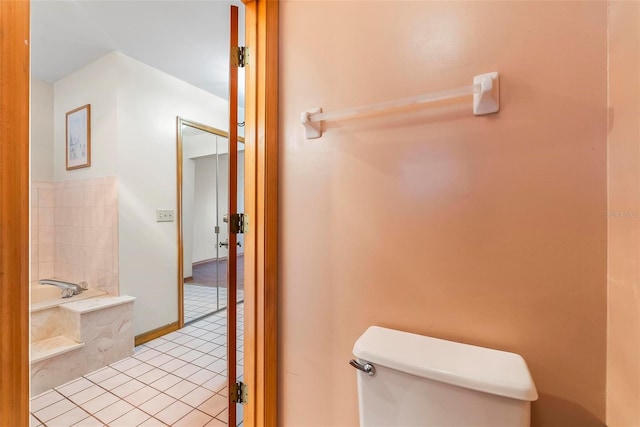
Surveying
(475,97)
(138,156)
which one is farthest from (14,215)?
(138,156)

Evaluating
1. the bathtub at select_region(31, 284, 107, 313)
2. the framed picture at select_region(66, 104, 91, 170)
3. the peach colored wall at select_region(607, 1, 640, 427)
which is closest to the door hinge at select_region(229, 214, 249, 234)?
the peach colored wall at select_region(607, 1, 640, 427)

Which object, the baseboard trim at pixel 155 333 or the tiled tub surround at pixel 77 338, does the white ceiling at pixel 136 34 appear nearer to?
the tiled tub surround at pixel 77 338

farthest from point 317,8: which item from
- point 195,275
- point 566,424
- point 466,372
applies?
point 195,275

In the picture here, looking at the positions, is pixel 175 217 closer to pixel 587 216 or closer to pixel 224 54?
pixel 224 54

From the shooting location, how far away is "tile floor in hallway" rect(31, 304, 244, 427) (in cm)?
149

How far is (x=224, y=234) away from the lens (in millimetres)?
3201

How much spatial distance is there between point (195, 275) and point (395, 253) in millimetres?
3018

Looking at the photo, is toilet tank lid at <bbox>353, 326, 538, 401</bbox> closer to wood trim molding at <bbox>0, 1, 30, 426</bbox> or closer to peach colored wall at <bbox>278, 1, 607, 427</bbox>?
peach colored wall at <bbox>278, 1, 607, 427</bbox>

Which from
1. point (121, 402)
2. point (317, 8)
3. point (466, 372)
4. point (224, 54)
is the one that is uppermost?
point (224, 54)

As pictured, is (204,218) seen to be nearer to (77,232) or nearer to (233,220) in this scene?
(77,232)

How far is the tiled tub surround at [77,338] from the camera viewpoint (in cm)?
177

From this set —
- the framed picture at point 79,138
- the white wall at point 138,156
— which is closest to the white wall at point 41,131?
the white wall at point 138,156

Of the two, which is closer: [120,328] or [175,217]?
[120,328]

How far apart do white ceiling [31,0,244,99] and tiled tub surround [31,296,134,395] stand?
1874 mm
